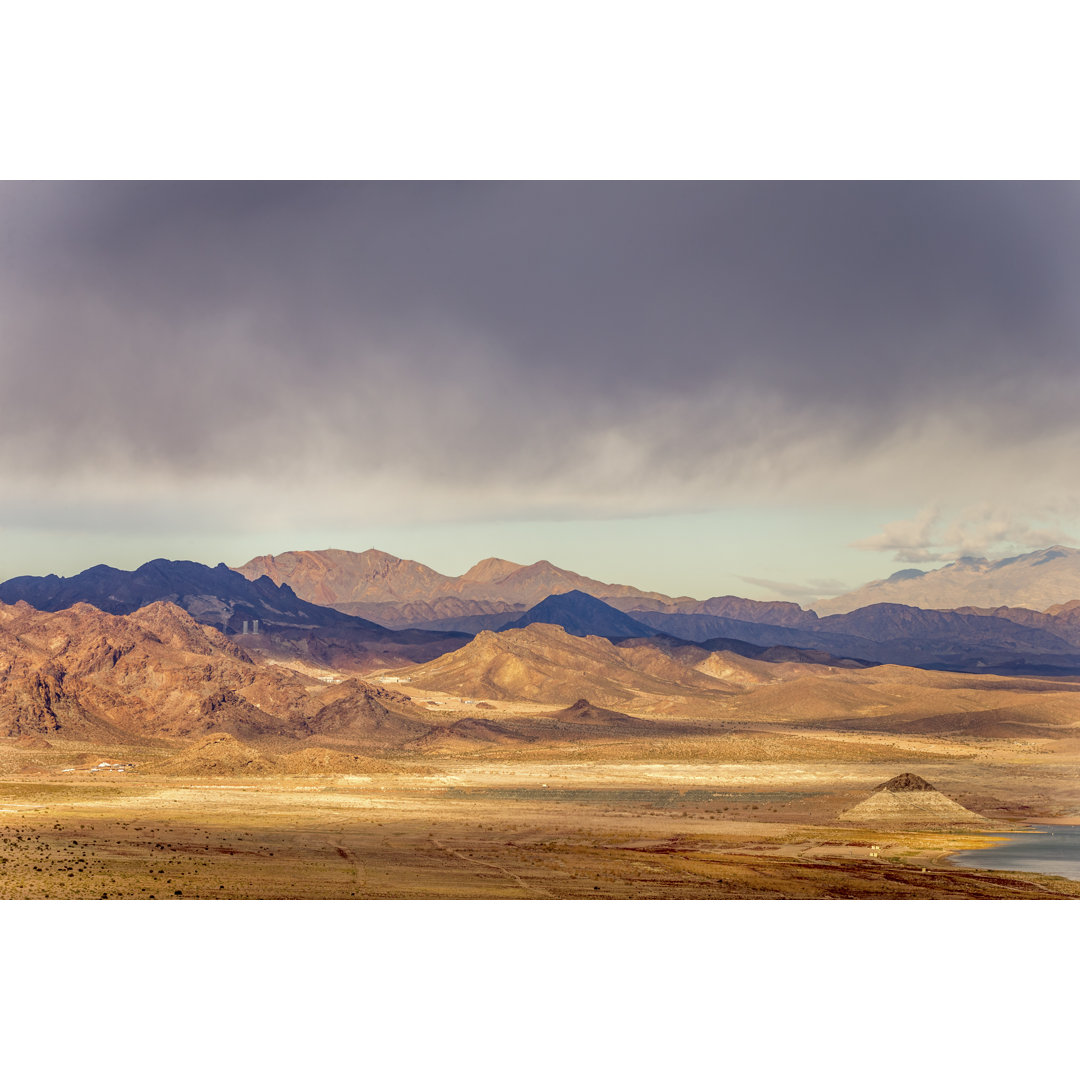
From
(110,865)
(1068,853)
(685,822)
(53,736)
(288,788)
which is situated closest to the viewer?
(110,865)

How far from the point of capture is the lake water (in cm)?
2853

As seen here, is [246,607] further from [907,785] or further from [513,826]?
[907,785]

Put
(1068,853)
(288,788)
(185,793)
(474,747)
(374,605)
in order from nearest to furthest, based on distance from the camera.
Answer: (1068,853)
(185,793)
(288,788)
(474,747)
(374,605)

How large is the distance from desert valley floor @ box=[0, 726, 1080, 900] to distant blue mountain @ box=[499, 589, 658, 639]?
10653 centimetres

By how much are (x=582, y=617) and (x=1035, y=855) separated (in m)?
145

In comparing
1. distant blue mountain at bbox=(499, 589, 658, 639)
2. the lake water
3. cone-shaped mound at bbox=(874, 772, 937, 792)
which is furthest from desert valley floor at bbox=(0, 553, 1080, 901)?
distant blue mountain at bbox=(499, 589, 658, 639)

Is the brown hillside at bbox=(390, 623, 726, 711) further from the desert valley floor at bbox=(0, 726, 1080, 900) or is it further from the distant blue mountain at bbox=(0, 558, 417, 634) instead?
the desert valley floor at bbox=(0, 726, 1080, 900)

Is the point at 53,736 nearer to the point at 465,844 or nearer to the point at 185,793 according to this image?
the point at 185,793

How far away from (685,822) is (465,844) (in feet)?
30.1

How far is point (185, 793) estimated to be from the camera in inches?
1686

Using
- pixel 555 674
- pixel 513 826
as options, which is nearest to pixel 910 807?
pixel 513 826

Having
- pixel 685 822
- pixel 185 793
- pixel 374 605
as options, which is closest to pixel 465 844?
pixel 685 822

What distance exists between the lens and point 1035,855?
100ft

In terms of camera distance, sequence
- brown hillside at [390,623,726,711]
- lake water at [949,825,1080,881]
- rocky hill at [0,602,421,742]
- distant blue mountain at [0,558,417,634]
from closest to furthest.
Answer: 1. lake water at [949,825,1080,881]
2. rocky hill at [0,602,421,742]
3. brown hillside at [390,623,726,711]
4. distant blue mountain at [0,558,417,634]
